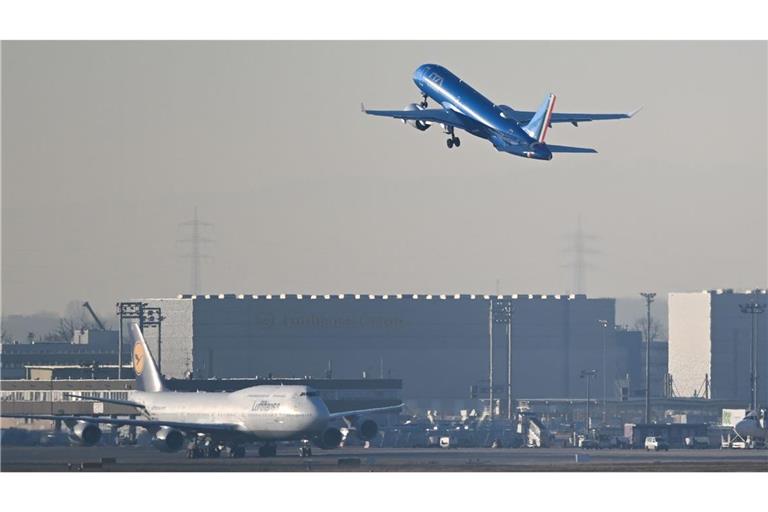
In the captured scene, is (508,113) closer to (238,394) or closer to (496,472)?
(496,472)

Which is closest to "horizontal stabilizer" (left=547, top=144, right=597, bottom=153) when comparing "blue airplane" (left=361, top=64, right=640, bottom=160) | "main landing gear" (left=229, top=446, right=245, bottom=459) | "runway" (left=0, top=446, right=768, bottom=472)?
"blue airplane" (left=361, top=64, right=640, bottom=160)

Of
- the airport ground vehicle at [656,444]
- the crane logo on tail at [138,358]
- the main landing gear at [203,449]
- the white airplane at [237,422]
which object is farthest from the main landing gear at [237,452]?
the airport ground vehicle at [656,444]

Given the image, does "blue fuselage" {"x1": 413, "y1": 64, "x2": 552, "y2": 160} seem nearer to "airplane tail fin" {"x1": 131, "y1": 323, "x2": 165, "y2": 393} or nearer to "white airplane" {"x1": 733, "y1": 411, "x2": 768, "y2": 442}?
"airplane tail fin" {"x1": 131, "y1": 323, "x2": 165, "y2": 393}

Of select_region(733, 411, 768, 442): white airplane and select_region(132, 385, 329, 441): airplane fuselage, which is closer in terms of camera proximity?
select_region(132, 385, 329, 441): airplane fuselage

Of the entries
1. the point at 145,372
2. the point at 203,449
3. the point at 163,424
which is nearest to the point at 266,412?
the point at 203,449

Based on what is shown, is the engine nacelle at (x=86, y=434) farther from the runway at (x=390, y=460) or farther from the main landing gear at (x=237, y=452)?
the main landing gear at (x=237, y=452)

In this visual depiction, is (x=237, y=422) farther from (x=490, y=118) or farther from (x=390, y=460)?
(x=490, y=118)
